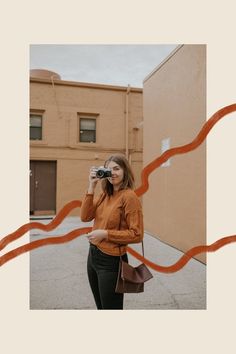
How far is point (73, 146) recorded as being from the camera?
251cm

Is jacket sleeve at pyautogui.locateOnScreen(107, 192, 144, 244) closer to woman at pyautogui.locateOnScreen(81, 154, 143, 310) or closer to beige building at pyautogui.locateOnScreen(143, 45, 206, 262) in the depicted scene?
woman at pyautogui.locateOnScreen(81, 154, 143, 310)

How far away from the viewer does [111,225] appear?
1275 millimetres

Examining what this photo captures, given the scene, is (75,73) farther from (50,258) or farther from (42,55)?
(50,258)

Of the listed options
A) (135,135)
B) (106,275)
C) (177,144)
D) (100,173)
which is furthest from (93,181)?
(135,135)

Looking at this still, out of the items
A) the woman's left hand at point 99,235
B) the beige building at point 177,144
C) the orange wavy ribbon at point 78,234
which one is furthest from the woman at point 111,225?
the beige building at point 177,144

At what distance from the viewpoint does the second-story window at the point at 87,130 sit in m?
2.55

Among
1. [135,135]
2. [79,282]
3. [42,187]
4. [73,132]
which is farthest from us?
[135,135]

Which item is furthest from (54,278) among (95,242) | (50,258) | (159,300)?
(95,242)

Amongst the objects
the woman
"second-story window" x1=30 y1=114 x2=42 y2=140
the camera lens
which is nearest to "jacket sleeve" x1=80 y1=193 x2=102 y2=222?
the woman

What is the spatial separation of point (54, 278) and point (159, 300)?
2.63ft

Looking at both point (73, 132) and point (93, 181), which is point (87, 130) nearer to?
point (73, 132)

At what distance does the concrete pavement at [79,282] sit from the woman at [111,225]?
0.43 m

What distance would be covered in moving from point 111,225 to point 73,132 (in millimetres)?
1495

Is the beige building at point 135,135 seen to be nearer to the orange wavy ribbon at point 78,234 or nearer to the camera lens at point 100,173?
the orange wavy ribbon at point 78,234
